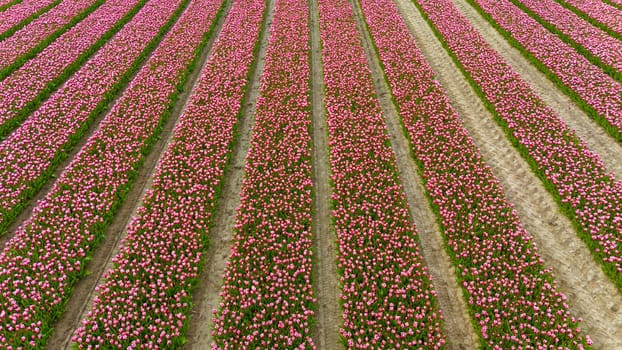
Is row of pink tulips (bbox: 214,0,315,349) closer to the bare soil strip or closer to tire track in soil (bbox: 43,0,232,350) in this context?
tire track in soil (bbox: 43,0,232,350)

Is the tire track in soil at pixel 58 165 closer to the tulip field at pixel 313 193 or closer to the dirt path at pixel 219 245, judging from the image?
the tulip field at pixel 313 193

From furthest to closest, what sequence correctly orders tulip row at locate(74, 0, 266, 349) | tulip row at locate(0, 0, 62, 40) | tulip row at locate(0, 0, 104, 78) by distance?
tulip row at locate(0, 0, 62, 40)
tulip row at locate(0, 0, 104, 78)
tulip row at locate(74, 0, 266, 349)

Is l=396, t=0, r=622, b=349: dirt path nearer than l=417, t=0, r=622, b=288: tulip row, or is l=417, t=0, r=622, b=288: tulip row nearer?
l=396, t=0, r=622, b=349: dirt path

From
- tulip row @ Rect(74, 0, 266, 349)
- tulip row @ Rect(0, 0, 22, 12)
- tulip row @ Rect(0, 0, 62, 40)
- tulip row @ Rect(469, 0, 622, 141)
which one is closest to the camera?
tulip row @ Rect(74, 0, 266, 349)

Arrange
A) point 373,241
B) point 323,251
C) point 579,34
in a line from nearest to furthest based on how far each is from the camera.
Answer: point 373,241 → point 323,251 → point 579,34

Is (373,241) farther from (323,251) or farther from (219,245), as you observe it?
(219,245)

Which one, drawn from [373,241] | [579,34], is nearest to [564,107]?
[579,34]

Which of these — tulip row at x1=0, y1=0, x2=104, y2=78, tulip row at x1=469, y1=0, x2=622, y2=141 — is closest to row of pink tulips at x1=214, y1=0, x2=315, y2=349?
tulip row at x1=469, y1=0, x2=622, y2=141

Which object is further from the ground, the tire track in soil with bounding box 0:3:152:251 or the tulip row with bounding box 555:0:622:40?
the tulip row with bounding box 555:0:622:40
